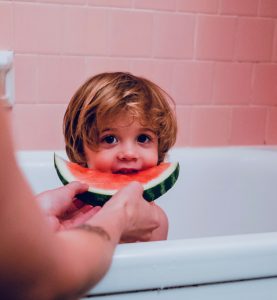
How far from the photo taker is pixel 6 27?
155 centimetres

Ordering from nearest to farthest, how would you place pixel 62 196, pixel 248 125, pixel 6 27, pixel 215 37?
pixel 62 196, pixel 6 27, pixel 215 37, pixel 248 125

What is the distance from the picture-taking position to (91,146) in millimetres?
1127

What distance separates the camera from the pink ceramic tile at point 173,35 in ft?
5.56

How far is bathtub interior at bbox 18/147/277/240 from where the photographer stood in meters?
1.62

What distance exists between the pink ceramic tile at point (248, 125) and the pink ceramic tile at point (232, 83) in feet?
0.13

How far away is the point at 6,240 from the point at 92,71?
1.24 meters

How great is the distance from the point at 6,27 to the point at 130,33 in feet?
1.24

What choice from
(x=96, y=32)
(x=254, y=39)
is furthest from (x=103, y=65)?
(x=254, y=39)

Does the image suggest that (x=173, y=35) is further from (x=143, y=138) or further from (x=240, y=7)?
A: (x=143, y=138)

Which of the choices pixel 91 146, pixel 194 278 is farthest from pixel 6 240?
pixel 91 146

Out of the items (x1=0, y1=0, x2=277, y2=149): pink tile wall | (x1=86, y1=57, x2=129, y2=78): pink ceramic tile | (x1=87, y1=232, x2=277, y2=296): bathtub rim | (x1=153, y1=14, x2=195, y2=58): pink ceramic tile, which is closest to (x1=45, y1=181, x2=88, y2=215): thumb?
(x1=87, y1=232, x2=277, y2=296): bathtub rim

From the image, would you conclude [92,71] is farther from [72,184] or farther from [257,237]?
[257,237]

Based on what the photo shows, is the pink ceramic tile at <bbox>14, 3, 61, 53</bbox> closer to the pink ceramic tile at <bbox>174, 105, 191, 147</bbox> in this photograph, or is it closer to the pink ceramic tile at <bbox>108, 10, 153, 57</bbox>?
the pink ceramic tile at <bbox>108, 10, 153, 57</bbox>

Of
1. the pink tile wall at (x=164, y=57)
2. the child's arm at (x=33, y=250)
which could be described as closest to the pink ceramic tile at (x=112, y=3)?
the pink tile wall at (x=164, y=57)
